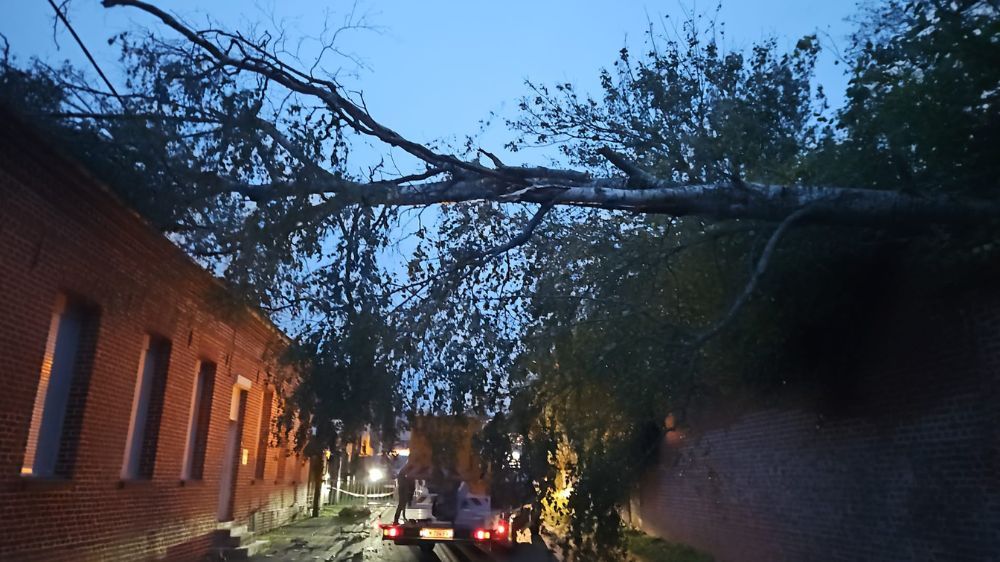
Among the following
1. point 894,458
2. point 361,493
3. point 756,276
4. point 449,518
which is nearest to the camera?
point 756,276

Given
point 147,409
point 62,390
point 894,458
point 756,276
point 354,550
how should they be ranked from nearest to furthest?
point 756,276 → point 894,458 → point 62,390 → point 147,409 → point 354,550

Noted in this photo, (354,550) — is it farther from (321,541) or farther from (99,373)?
(99,373)

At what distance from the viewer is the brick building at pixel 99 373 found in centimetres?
840

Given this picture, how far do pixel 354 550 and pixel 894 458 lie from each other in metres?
11.4

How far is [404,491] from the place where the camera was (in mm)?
14266

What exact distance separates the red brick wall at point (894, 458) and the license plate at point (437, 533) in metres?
4.87

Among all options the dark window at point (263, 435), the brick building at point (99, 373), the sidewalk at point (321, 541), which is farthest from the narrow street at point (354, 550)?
the brick building at point (99, 373)

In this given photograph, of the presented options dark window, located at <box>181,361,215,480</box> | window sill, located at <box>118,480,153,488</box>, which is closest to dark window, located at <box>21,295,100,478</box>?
window sill, located at <box>118,480,153,488</box>

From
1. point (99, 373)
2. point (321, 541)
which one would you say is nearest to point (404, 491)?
point (321, 541)

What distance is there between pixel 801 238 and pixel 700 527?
7319mm

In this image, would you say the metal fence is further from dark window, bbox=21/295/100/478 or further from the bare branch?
the bare branch

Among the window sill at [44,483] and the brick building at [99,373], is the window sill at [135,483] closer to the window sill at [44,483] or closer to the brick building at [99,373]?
the brick building at [99,373]

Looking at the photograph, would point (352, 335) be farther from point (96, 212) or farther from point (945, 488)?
point (945, 488)

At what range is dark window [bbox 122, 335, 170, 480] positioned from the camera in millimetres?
11742
